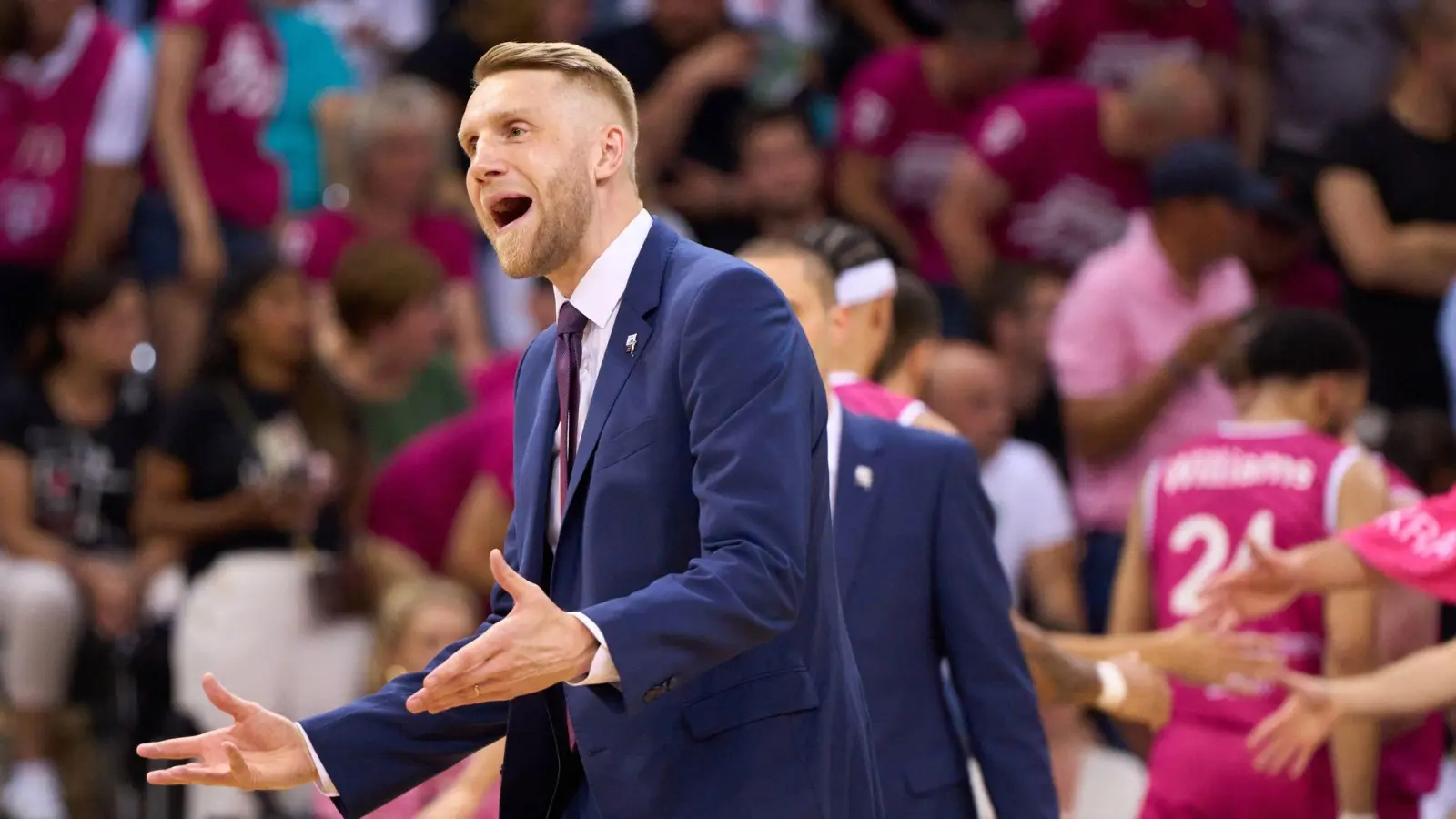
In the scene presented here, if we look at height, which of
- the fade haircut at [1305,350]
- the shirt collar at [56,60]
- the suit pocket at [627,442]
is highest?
the shirt collar at [56,60]

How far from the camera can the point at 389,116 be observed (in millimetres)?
7457

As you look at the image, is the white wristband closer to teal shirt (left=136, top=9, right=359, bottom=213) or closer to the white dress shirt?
the white dress shirt

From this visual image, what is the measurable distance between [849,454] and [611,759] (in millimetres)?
1275

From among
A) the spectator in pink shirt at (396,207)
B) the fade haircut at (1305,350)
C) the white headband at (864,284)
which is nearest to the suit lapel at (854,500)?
the white headband at (864,284)

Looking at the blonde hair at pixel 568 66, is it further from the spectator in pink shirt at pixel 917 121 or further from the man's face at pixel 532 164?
the spectator in pink shirt at pixel 917 121

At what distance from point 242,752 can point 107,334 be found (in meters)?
4.59

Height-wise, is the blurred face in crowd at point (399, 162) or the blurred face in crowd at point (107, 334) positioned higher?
the blurred face in crowd at point (399, 162)

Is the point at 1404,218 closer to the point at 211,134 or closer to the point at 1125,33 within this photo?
the point at 1125,33

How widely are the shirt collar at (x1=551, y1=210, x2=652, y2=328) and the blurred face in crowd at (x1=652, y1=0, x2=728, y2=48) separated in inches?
223

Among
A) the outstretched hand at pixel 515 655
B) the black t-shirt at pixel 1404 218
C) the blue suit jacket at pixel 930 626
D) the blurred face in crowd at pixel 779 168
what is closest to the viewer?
the outstretched hand at pixel 515 655

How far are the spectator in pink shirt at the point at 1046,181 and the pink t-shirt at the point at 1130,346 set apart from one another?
2.34 feet

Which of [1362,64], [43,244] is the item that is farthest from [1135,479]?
[43,244]

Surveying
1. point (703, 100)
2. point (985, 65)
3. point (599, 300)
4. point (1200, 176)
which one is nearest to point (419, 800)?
point (599, 300)

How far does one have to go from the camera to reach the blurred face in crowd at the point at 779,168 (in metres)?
8.02
